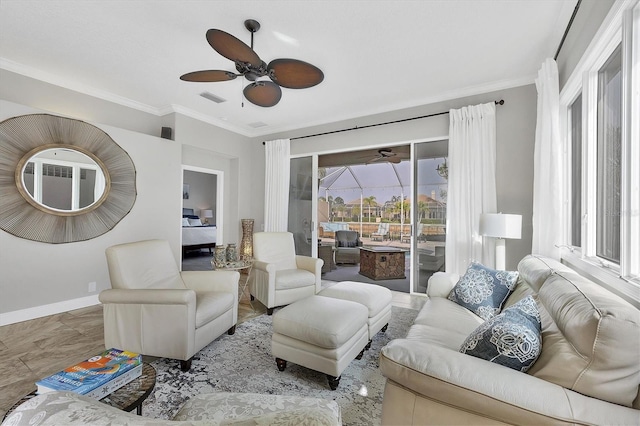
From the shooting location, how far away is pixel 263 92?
2762mm

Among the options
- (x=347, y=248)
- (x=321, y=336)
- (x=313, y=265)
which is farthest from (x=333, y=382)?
(x=347, y=248)

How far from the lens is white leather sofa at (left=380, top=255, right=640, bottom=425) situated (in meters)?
0.89

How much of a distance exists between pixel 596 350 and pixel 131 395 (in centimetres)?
175

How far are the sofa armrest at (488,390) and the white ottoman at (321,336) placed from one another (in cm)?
80

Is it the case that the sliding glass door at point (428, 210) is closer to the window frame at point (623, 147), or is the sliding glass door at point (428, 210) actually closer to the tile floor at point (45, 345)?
the window frame at point (623, 147)


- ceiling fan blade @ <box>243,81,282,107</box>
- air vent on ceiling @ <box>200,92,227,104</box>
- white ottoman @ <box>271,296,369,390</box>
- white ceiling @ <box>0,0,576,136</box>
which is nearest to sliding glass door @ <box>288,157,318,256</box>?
white ceiling @ <box>0,0,576,136</box>

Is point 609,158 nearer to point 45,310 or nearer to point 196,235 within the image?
point 45,310

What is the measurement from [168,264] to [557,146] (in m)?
3.90

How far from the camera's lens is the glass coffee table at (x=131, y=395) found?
1.12 m

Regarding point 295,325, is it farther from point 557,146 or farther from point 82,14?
point 82,14

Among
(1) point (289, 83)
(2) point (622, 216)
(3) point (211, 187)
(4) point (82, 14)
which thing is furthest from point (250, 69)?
(3) point (211, 187)

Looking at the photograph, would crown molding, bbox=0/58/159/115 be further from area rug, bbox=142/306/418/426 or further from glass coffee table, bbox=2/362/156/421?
glass coffee table, bbox=2/362/156/421

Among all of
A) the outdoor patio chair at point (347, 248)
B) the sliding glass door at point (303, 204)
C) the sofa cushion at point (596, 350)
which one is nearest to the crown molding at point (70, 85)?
the sliding glass door at point (303, 204)

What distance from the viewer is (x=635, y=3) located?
1.41 m
